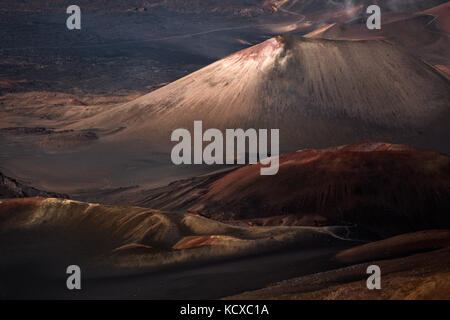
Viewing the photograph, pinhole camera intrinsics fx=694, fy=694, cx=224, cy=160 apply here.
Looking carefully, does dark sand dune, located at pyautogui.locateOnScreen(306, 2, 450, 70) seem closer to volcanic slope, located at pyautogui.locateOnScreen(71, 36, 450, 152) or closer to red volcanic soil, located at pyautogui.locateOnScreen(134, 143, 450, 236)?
volcanic slope, located at pyautogui.locateOnScreen(71, 36, 450, 152)

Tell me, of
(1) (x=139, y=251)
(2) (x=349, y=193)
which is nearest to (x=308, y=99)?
(2) (x=349, y=193)

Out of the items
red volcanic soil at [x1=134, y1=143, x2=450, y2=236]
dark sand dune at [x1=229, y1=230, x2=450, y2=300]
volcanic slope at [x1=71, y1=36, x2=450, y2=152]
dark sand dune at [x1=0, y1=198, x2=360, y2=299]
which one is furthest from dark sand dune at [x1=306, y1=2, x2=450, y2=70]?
dark sand dune at [x1=229, y1=230, x2=450, y2=300]

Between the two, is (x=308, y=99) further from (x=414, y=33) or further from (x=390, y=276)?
(x=414, y=33)

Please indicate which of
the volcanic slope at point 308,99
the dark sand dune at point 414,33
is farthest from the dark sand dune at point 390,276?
the dark sand dune at point 414,33

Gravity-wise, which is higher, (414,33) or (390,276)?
(414,33)

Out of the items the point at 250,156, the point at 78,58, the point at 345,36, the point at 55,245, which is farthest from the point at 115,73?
the point at 55,245

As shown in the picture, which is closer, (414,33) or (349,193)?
(349,193)

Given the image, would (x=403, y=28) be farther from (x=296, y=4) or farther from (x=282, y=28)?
(x=296, y=4)
